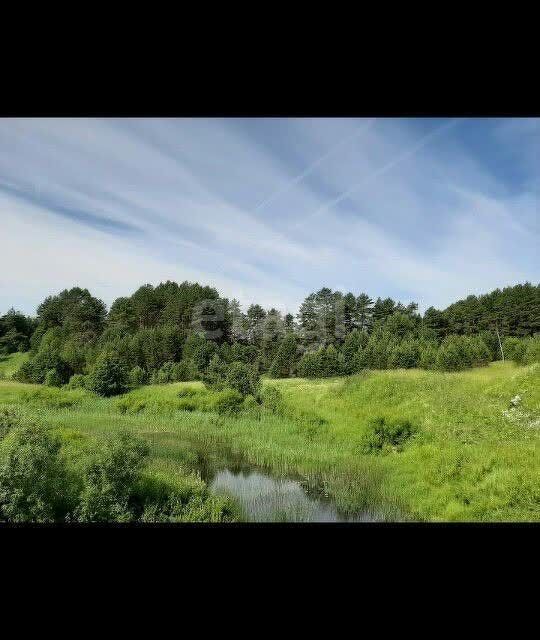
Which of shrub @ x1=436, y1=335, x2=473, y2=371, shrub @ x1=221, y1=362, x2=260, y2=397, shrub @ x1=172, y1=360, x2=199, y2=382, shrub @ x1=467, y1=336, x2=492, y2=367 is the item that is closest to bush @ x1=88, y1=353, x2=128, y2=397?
shrub @ x1=172, y1=360, x2=199, y2=382

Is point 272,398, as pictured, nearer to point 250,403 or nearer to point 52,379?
point 250,403

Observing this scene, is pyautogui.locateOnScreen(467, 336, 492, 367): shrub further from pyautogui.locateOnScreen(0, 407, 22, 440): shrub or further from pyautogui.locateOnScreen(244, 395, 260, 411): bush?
pyautogui.locateOnScreen(0, 407, 22, 440): shrub

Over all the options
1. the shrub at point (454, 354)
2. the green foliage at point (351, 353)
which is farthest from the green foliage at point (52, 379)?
the shrub at point (454, 354)

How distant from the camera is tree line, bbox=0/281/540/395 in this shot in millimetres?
4285

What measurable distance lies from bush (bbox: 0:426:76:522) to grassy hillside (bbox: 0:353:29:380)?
23.5 inches

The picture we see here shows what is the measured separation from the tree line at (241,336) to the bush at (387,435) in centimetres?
58

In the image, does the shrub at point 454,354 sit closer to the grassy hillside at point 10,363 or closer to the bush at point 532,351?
the bush at point 532,351
